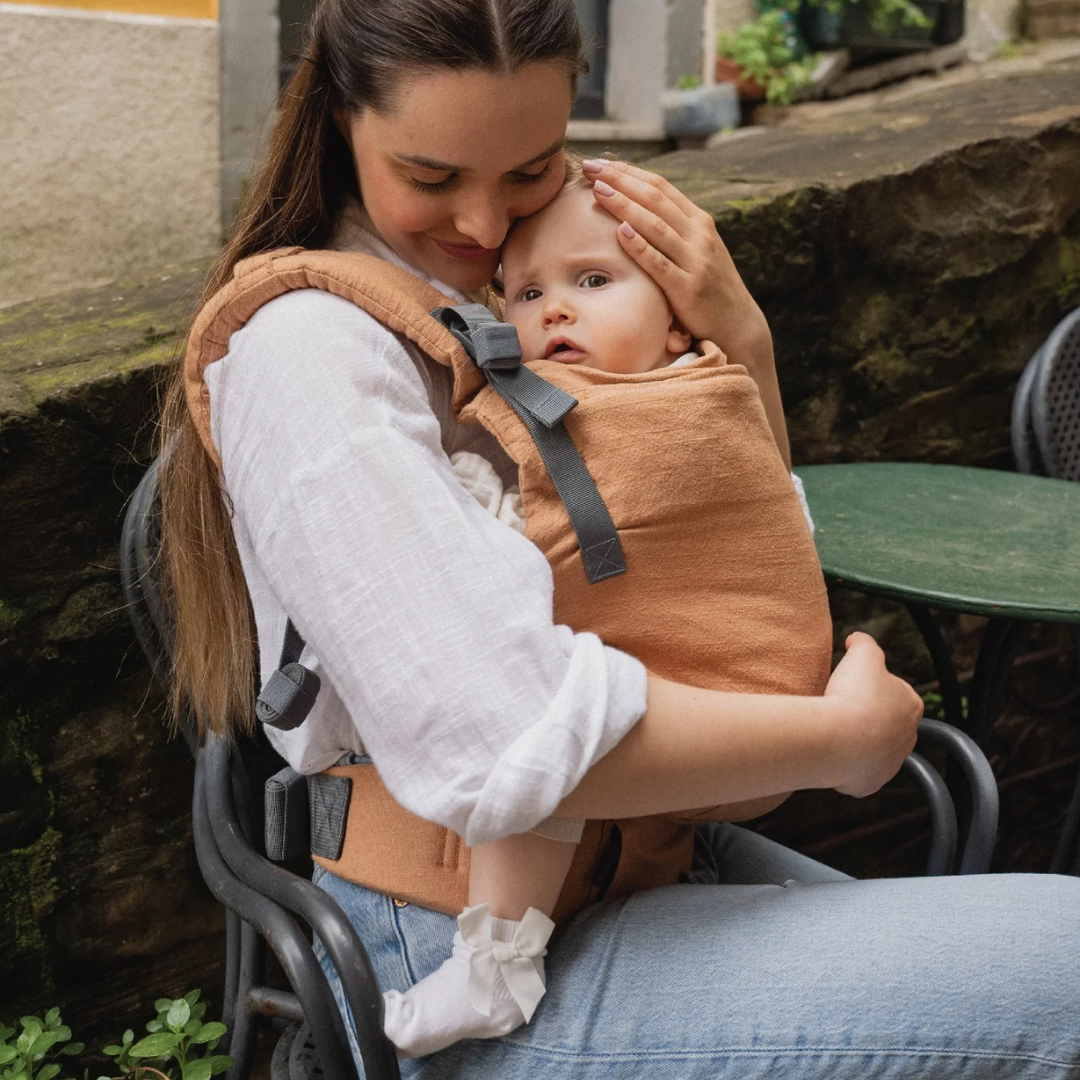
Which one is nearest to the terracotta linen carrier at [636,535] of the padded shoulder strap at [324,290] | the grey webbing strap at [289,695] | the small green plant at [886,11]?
the padded shoulder strap at [324,290]

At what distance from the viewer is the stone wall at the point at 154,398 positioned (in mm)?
1740

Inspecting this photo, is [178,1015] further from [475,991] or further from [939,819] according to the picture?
[939,819]

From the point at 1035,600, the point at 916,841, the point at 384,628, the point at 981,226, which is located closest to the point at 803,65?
the point at 981,226

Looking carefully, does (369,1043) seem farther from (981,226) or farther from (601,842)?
(981,226)

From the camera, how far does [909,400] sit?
117 inches

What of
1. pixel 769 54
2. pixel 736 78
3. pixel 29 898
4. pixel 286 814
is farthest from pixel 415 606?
pixel 769 54

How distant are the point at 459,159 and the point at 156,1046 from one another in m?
1.24

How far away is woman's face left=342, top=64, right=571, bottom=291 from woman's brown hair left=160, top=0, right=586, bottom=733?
0.02 metres

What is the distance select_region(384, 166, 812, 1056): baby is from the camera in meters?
1.14

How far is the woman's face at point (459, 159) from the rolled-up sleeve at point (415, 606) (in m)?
0.26

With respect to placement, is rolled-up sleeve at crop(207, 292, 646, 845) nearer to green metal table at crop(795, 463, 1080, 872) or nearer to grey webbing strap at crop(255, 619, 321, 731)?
grey webbing strap at crop(255, 619, 321, 731)

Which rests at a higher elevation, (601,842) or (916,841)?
(601,842)

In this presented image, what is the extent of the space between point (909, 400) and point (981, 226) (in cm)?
Result: 44

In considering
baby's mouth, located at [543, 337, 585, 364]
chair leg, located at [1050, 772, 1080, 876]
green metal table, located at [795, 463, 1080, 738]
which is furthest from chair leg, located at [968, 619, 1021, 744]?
baby's mouth, located at [543, 337, 585, 364]
